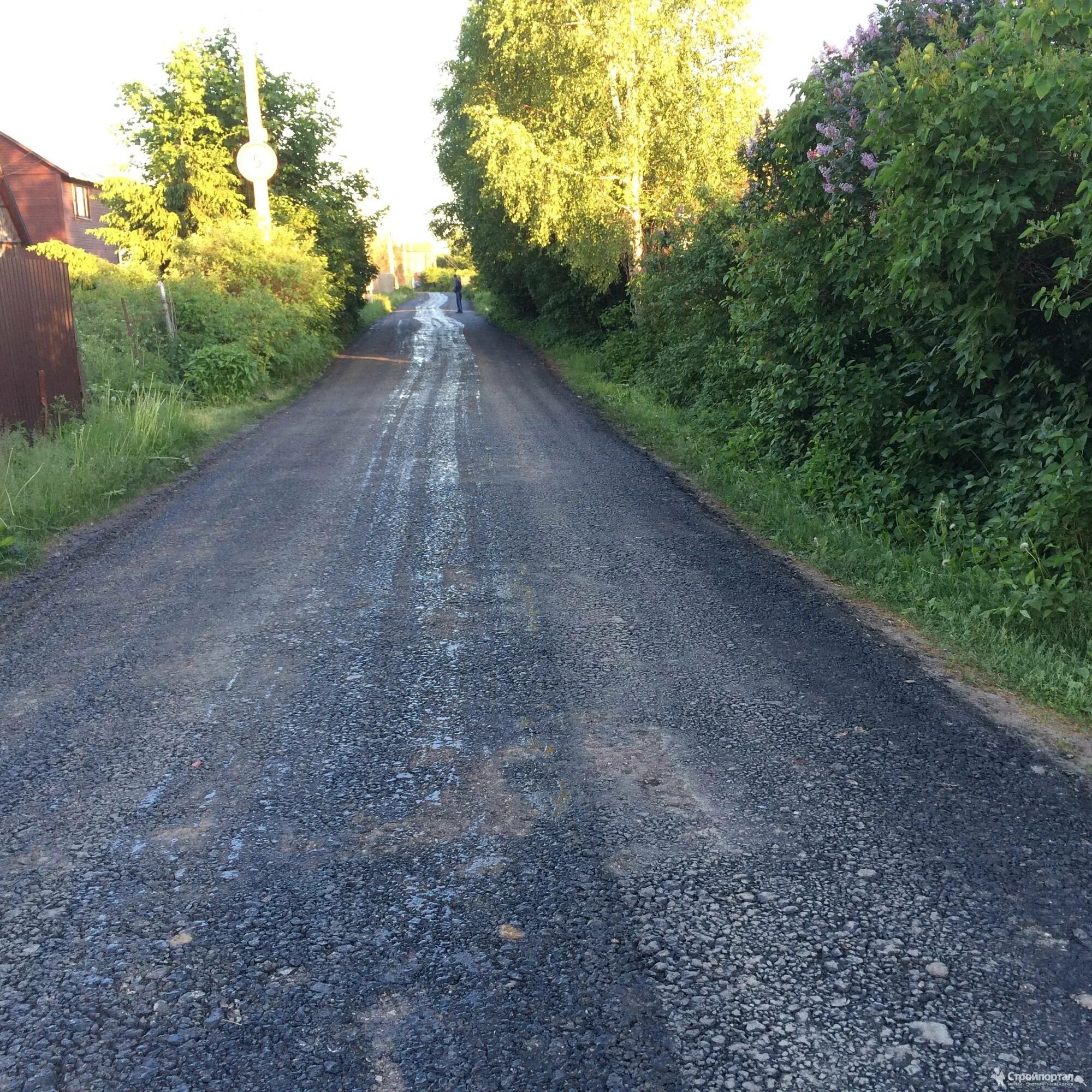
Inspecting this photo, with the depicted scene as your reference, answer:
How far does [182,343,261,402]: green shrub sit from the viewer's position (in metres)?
17.8

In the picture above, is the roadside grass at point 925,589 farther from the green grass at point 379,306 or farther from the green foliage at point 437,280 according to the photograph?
the green foliage at point 437,280

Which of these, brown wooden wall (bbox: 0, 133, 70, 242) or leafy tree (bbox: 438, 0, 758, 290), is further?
brown wooden wall (bbox: 0, 133, 70, 242)

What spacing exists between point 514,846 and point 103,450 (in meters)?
9.19

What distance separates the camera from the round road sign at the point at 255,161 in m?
23.9

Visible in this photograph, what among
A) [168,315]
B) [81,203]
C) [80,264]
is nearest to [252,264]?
[168,315]

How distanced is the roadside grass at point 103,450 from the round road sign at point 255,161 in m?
8.64

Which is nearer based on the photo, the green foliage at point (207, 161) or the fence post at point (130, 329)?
the fence post at point (130, 329)

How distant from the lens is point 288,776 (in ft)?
13.8

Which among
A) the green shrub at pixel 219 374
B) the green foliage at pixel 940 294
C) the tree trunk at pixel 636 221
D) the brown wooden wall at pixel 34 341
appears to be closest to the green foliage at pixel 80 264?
the green shrub at pixel 219 374

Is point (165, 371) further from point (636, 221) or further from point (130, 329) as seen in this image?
point (636, 221)

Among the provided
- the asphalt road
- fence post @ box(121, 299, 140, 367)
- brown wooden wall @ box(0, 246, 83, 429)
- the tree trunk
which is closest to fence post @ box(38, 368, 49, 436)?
brown wooden wall @ box(0, 246, 83, 429)

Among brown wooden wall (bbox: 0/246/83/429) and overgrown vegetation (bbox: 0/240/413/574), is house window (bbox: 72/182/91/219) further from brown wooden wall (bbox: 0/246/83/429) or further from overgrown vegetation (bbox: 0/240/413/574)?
brown wooden wall (bbox: 0/246/83/429)

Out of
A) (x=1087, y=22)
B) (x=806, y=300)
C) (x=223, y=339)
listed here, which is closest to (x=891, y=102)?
(x=1087, y=22)

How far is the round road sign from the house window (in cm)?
2543
